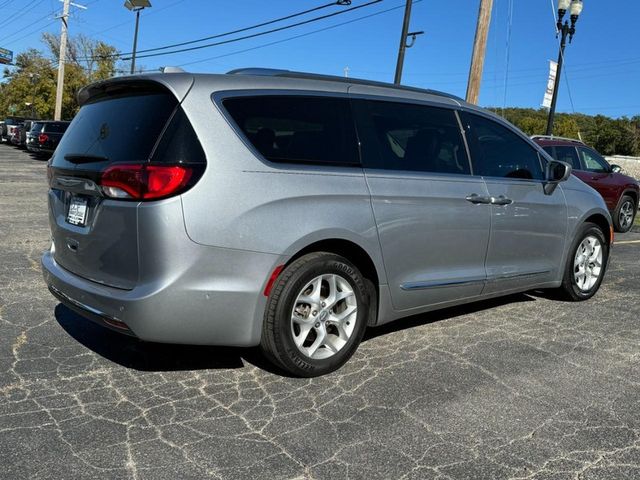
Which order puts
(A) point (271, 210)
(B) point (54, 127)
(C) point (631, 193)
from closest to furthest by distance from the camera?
(A) point (271, 210), (C) point (631, 193), (B) point (54, 127)

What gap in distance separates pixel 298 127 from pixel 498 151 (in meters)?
1.99

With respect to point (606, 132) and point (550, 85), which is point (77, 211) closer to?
point (550, 85)

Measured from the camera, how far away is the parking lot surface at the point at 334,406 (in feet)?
8.82

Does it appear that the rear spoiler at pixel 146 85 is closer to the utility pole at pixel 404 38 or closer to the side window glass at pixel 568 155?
the side window glass at pixel 568 155

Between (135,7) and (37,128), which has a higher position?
(135,7)

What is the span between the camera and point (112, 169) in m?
3.21

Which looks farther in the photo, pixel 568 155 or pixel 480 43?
pixel 480 43

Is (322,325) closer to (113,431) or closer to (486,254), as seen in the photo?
(113,431)

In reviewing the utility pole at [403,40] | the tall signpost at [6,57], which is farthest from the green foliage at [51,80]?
the utility pole at [403,40]

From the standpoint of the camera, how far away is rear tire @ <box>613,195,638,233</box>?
12.0 meters

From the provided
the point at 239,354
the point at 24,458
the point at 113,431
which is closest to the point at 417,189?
the point at 239,354

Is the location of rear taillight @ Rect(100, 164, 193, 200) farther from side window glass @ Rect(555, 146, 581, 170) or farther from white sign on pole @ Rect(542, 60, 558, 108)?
white sign on pole @ Rect(542, 60, 558, 108)

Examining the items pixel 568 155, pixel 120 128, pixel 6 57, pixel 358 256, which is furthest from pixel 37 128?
pixel 6 57

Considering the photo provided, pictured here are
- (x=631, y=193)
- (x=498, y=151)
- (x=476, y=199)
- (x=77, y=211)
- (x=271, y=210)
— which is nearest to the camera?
(x=271, y=210)
